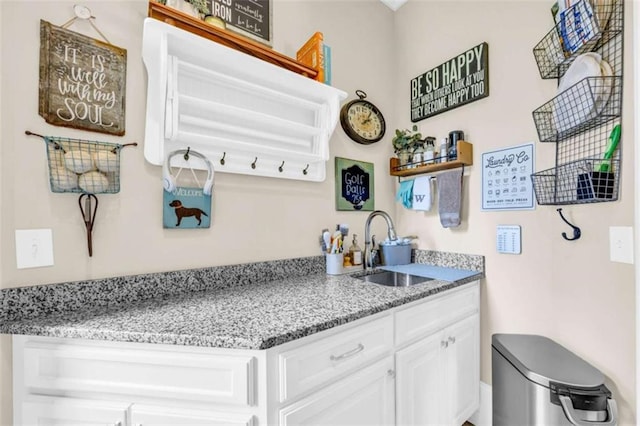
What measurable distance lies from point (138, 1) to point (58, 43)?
389 mm

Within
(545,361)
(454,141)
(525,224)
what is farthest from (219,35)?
(545,361)

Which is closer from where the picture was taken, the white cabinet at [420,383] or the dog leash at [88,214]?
the dog leash at [88,214]

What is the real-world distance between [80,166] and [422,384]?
5.50 feet

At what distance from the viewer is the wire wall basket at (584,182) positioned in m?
1.17

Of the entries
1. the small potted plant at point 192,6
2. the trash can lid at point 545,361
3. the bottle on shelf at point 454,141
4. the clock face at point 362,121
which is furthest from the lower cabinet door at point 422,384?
the small potted plant at point 192,6

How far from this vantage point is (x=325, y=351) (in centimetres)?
96

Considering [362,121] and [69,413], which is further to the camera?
[362,121]

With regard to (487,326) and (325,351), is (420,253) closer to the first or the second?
(487,326)

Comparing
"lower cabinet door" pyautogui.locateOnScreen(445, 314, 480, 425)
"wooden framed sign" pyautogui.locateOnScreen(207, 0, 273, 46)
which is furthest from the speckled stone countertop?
"wooden framed sign" pyautogui.locateOnScreen(207, 0, 273, 46)

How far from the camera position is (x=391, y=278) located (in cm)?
185

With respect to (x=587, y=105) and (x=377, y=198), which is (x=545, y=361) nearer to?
(x=587, y=105)

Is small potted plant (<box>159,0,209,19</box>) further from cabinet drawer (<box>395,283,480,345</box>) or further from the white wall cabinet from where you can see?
cabinet drawer (<box>395,283,480,345</box>)

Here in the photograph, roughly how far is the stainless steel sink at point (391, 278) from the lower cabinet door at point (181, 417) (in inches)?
40.7

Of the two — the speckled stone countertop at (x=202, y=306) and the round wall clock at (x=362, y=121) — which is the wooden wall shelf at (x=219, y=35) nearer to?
the round wall clock at (x=362, y=121)
